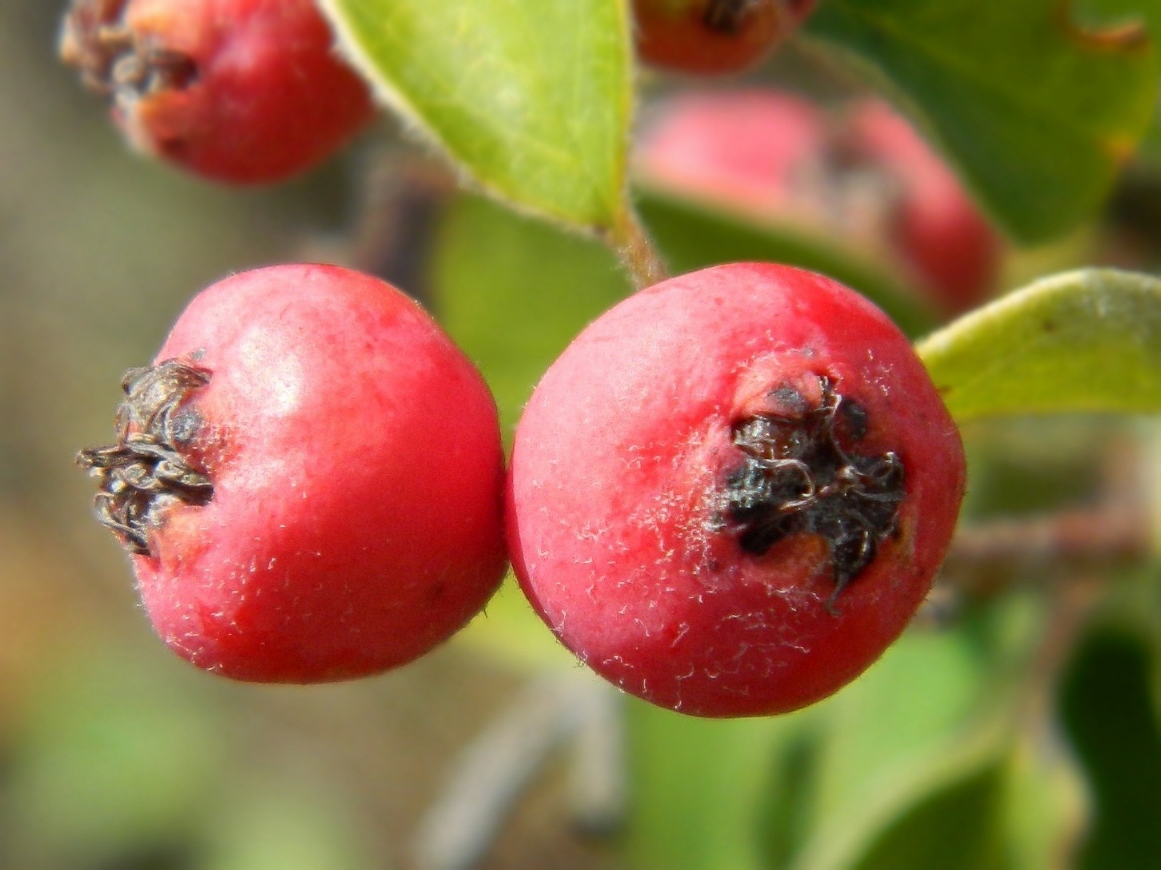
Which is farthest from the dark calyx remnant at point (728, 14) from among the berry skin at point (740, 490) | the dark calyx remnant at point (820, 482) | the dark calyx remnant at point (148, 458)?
the dark calyx remnant at point (148, 458)

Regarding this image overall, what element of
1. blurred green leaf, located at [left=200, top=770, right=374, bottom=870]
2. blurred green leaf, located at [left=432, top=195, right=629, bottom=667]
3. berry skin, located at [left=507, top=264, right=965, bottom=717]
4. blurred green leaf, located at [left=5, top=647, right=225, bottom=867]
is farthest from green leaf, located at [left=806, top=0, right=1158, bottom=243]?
blurred green leaf, located at [left=5, top=647, right=225, bottom=867]

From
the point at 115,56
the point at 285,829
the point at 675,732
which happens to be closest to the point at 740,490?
the point at 115,56

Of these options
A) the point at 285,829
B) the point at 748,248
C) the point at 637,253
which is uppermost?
the point at 637,253

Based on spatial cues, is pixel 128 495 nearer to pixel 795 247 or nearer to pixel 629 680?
Result: pixel 629 680

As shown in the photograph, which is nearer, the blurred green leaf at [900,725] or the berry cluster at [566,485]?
the berry cluster at [566,485]

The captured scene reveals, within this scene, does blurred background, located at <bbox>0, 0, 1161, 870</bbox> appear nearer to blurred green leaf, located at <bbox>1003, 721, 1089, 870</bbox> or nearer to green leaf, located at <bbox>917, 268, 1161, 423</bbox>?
blurred green leaf, located at <bbox>1003, 721, 1089, 870</bbox>

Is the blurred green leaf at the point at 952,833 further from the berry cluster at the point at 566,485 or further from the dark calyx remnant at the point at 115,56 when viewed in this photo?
the dark calyx remnant at the point at 115,56

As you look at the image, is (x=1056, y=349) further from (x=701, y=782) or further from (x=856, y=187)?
(x=701, y=782)

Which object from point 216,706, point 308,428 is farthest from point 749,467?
point 216,706
